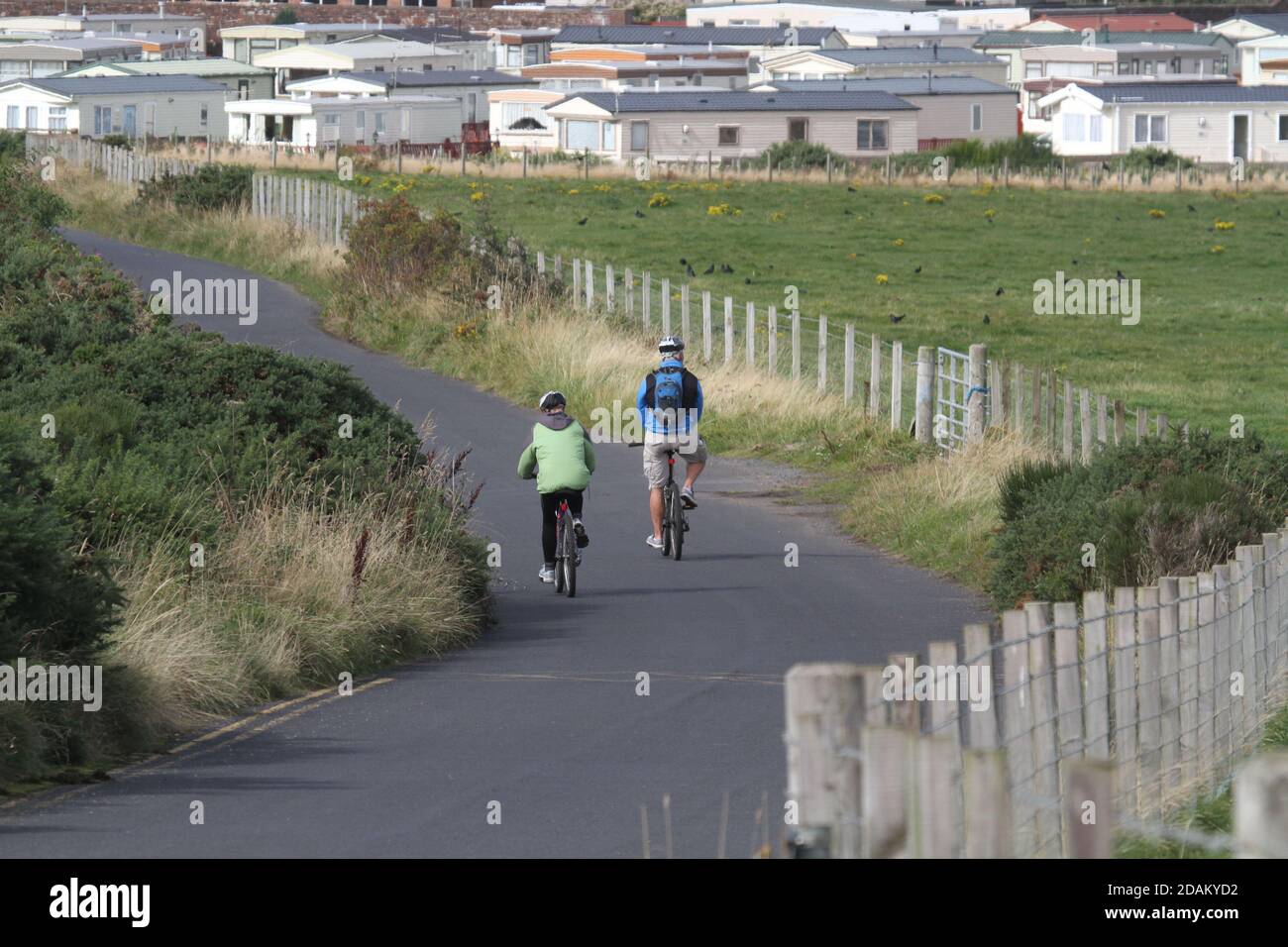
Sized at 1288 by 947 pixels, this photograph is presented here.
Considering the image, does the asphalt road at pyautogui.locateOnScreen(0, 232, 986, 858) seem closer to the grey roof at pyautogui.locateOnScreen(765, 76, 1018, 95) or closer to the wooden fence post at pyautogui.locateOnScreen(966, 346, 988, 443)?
the wooden fence post at pyautogui.locateOnScreen(966, 346, 988, 443)

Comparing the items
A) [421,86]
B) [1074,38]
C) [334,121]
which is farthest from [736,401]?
[1074,38]

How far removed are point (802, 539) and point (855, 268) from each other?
2802 cm

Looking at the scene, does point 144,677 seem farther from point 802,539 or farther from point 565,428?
point 802,539

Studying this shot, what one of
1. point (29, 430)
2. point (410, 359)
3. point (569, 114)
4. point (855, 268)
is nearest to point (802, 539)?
point (29, 430)

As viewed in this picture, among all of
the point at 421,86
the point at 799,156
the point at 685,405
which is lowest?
the point at 685,405

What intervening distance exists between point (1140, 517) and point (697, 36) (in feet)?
385

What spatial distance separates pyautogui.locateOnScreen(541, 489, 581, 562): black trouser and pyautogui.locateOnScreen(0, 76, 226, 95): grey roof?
257 ft

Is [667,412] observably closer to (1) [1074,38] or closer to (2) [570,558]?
(2) [570,558]

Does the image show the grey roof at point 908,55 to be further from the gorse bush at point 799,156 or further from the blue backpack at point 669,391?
the blue backpack at point 669,391

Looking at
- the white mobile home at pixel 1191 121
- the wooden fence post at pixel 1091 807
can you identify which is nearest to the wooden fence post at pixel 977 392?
the wooden fence post at pixel 1091 807

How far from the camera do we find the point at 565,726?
11.2 meters

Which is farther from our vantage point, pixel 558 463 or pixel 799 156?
pixel 799 156

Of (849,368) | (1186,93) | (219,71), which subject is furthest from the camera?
(219,71)
